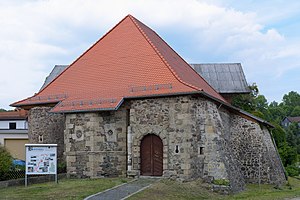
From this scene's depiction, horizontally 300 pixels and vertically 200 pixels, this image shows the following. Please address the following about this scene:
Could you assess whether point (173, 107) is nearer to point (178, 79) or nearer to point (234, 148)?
point (178, 79)

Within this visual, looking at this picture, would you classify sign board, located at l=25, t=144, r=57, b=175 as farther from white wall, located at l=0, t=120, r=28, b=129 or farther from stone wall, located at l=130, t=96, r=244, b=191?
white wall, located at l=0, t=120, r=28, b=129

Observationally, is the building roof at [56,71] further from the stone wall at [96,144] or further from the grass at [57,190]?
the grass at [57,190]

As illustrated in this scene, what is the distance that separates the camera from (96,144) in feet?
66.6

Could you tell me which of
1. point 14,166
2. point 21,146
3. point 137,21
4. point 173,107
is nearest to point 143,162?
point 173,107

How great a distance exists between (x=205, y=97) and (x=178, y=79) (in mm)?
1676

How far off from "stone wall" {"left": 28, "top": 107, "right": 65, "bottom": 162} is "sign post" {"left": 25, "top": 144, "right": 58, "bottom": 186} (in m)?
5.56

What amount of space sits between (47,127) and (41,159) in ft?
20.1

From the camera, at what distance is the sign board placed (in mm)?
17344

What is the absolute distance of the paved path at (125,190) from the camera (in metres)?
14.3

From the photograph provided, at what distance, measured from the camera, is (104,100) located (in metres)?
20.5

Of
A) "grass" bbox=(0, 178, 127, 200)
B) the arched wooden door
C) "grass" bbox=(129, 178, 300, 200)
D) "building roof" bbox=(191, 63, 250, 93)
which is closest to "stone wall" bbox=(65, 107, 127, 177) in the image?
the arched wooden door

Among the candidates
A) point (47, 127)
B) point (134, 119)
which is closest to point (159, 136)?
point (134, 119)

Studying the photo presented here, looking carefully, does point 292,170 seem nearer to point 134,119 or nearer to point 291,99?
point 134,119

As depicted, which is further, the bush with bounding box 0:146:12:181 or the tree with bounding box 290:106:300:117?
the tree with bounding box 290:106:300:117
